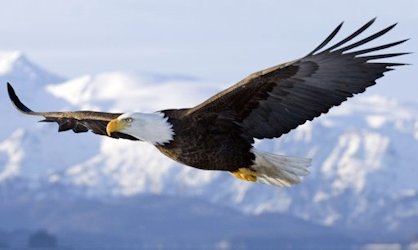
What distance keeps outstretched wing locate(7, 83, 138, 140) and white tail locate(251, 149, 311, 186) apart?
963mm

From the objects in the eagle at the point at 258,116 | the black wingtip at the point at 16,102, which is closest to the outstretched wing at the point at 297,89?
the eagle at the point at 258,116

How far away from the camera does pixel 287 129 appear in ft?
30.9

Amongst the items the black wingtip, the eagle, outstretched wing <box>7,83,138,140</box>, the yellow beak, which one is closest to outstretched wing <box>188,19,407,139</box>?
the eagle

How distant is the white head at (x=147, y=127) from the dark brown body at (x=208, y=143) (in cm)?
6

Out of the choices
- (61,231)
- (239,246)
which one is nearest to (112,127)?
(239,246)

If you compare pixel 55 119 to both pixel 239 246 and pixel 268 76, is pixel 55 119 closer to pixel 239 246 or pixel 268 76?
pixel 268 76

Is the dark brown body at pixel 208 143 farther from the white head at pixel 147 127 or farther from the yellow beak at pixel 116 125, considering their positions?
the yellow beak at pixel 116 125

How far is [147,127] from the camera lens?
364 inches

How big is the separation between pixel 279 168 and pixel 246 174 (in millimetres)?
217

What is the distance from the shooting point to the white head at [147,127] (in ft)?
30.2

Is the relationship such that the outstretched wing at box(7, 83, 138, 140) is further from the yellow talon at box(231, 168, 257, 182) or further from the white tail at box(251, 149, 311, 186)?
the white tail at box(251, 149, 311, 186)

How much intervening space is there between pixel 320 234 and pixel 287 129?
18678cm

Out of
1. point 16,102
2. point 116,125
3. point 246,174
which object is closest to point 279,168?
point 246,174

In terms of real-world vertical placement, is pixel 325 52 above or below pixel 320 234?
above
